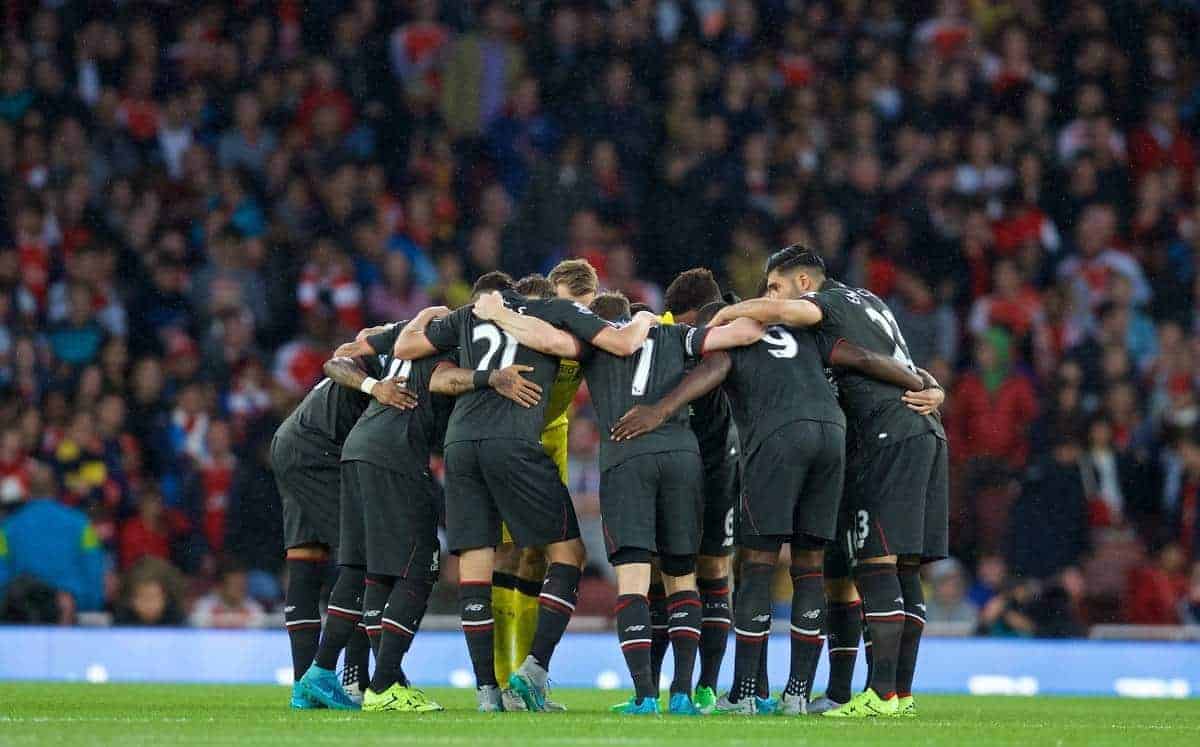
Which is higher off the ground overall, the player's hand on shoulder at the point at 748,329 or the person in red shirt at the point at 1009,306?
the person in red shirt at the point at 1009,306

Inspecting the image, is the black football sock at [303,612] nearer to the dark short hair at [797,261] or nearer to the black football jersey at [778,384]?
the black football jersey at [778,384]

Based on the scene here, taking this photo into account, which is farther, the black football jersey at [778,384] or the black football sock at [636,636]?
the black football jersey at [778,384]

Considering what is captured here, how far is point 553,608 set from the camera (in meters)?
9.80

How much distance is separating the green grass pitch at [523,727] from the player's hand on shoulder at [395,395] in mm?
1595

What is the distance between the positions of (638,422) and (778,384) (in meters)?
0.74

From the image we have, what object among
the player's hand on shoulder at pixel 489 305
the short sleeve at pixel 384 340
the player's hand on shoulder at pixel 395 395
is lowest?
the player's hand on shoulder at pixel 395 395

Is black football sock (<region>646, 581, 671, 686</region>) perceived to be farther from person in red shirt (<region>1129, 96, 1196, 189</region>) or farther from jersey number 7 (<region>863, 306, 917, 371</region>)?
person in red shirt (<region>1129, 96, 1196, 189</region>)

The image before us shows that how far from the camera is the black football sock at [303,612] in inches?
416

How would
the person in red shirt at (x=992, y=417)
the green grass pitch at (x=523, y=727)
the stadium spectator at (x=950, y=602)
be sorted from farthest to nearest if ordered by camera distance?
the person in red shirt at (x=992, y=417), the stadium spectator at (x=950, y=602), the green grass pitch at (x=523, y=727)

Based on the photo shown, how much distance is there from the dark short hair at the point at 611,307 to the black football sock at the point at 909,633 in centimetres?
200

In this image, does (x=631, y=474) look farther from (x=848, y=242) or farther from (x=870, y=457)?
(x=848, y=242)

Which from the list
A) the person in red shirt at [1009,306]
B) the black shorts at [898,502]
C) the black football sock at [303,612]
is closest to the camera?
the black shorts at [898,502]

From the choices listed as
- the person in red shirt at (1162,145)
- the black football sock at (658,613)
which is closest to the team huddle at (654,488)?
the black football sock at (658,613)

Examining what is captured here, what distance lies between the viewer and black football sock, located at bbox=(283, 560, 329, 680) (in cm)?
1056
